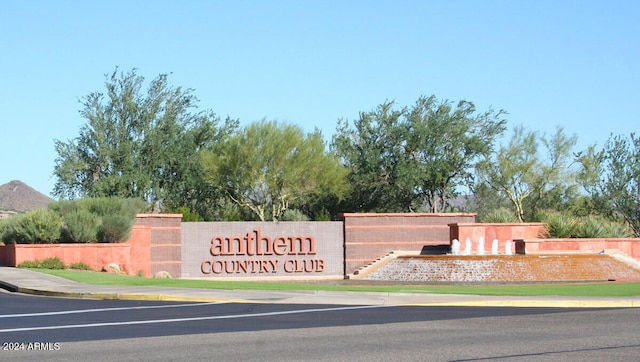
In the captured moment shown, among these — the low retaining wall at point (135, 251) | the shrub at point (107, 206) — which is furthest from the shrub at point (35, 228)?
the shrub at point (107, 206)

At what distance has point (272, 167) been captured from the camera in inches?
1955

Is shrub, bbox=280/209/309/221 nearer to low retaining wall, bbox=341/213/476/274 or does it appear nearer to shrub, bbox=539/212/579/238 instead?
low retaining wall, bbox=341/213/476/274

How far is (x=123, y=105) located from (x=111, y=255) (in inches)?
762

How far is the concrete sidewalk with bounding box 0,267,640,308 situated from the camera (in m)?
19.8

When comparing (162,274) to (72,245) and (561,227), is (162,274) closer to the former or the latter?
(72,245)

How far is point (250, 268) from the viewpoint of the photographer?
4234cm

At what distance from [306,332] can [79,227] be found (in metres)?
21.6

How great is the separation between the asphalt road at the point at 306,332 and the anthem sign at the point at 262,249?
70.9 feet

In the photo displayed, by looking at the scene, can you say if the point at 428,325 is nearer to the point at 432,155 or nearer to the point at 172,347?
the point at 172,347

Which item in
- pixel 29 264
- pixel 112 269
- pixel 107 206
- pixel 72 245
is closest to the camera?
pixel 29 264

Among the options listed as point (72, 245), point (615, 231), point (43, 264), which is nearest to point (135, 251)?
point (72, 245)

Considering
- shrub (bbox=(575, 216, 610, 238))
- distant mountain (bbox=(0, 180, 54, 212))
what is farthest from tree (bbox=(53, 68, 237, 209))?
distant mountain (bbox=(0, 180, 54, 212))

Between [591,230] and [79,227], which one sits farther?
[591,230]

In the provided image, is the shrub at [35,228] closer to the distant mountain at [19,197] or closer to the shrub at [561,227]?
the shrub at [561,227]
